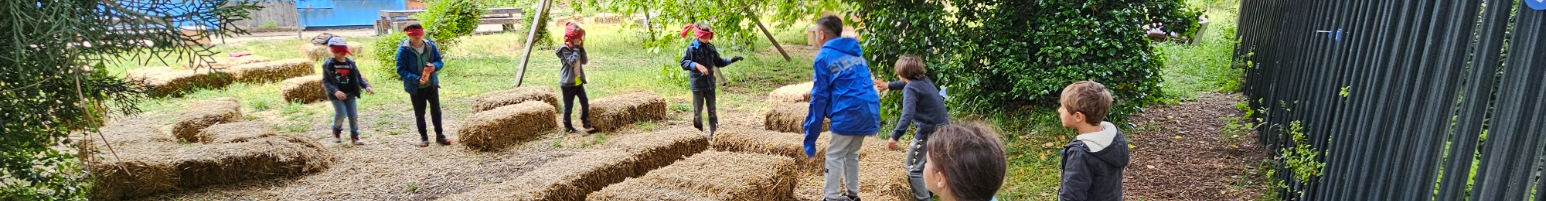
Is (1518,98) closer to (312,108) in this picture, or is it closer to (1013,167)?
(1013,167)

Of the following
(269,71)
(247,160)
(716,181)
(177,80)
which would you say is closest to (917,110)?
(716,181)

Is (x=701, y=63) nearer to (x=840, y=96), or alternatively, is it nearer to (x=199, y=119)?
(x=840, y=96)

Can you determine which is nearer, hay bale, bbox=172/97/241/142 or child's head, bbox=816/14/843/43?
child's head, bbox=816/14/843/43

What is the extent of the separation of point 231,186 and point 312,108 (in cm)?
387

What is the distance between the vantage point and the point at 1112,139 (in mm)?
2967

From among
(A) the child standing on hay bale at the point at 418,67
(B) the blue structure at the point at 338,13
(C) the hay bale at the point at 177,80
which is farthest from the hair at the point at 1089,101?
(B) the blue structure at the point at 338,13

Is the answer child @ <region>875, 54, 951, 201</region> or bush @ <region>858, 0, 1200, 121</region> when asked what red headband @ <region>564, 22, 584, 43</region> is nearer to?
bush @ <region>858, 0, 1200, 121</region>

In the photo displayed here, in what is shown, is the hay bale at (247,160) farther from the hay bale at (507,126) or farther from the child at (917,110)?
the child at (917,110)

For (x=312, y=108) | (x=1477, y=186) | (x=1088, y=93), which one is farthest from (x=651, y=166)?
(x=312, y=108)

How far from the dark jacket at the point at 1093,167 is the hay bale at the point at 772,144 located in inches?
105

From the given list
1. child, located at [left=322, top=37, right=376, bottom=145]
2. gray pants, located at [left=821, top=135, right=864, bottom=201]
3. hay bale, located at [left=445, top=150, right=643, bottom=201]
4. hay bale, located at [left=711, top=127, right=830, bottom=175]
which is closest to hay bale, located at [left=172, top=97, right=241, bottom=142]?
child, located at [left=322, top=37, right=376, bottom=145]

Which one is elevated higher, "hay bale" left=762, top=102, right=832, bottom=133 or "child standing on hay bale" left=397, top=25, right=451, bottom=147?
"child standing on hay bale" left=397, top=25, right=451, bottom=147

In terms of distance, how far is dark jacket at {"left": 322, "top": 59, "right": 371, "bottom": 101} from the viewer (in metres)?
6.68

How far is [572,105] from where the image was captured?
7660mm
